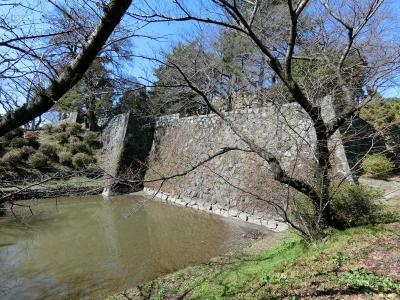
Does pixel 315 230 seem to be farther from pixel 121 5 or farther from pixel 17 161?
pixel 17 161

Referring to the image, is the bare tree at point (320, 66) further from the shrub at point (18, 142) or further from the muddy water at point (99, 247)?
the shrub at point (18, 142)

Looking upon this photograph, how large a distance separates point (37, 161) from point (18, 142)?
5.80 feet

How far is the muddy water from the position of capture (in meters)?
5.66

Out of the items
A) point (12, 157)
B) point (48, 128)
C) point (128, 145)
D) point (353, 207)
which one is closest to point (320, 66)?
point (353, 207)

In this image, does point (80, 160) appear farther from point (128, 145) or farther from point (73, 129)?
point (73, 129)

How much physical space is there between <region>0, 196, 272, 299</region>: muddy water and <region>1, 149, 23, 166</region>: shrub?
4691 mm

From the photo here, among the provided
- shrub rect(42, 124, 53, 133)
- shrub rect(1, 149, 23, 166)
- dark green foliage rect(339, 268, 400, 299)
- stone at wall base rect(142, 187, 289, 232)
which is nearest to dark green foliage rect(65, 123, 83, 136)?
shrub rect(42, 124, 53, 133)

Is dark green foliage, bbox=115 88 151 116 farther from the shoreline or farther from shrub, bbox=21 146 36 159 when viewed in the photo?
the shoreline

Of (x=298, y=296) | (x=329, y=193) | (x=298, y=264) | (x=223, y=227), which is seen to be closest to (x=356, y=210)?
(x=329, y=193)

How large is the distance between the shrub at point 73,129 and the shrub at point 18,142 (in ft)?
7.71

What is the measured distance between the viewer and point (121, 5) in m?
2.02

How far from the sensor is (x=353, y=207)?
5.03 meters

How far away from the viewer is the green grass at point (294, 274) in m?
3.32

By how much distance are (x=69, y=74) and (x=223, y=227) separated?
23.7ft
